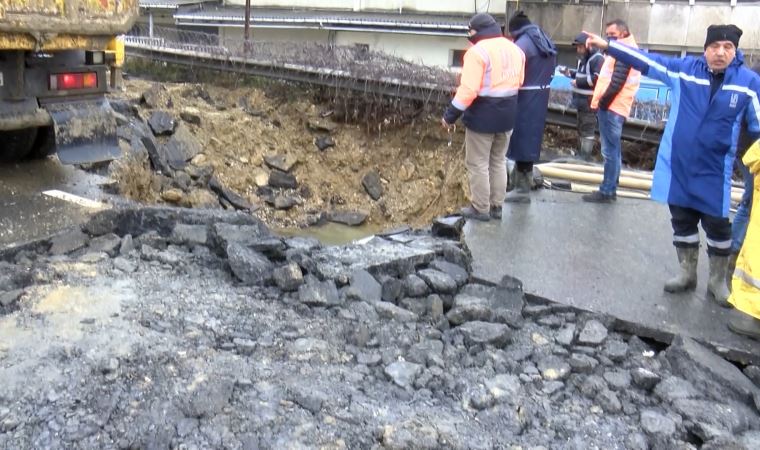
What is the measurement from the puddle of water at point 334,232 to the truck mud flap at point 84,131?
12.5ft

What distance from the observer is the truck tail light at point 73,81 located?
6941 mm

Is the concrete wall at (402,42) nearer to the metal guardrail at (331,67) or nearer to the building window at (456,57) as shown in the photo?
the building window at (456,57)

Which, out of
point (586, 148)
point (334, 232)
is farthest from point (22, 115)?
point (586, 148)

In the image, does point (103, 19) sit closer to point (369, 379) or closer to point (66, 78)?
point (66, 78)

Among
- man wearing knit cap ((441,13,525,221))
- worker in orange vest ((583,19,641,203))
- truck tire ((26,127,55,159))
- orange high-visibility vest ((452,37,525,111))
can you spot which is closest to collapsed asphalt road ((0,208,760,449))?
man wearing knit cap ((441,13,525,221))

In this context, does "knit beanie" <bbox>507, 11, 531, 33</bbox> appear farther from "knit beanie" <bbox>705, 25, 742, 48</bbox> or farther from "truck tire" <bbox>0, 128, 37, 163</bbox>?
"truck tire" <bbox>0, 128, 37, 163</bbox>

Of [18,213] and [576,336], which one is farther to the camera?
[18,213]

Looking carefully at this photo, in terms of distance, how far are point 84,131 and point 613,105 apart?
5053 millimetres

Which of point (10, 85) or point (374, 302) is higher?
point (10, 85)

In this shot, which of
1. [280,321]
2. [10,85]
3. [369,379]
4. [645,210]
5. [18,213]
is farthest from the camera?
[645,210]

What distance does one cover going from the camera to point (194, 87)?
14328 mm

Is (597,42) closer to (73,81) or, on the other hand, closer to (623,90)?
(623,90)

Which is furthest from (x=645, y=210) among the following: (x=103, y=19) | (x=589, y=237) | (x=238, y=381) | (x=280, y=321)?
(x=103, y=19)

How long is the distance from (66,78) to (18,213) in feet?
5.17
